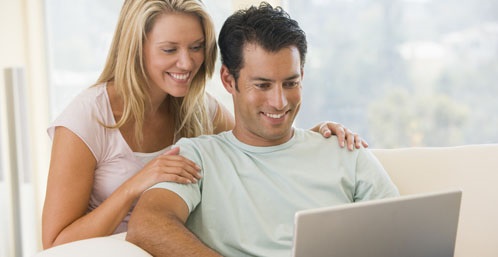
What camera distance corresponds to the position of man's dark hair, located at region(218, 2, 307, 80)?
1830 millimetres

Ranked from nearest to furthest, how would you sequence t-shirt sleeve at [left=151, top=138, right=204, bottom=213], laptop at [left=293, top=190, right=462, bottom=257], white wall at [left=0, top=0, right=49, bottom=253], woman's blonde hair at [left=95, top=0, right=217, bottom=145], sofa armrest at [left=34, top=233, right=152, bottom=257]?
laptop at [left=293, top=190, right=462, bottom=257]
sofa armrest at [left=34, top=233, right=152, bottom=257]
t-shirt sleeve at [left=151, top=138, right=204, bottom=213]
woman's blonde hair at [left=95, top=0, right=217, bottom=145]
white wall at [left=0, top=0, right=49, bottom=253]

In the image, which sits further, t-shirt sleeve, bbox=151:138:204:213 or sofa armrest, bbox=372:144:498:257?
sofa armrest, bbox=372:144:498:257

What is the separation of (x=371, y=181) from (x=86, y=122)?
0.85 meters

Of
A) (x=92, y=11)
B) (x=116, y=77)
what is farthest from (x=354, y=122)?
(x=116, y=77)

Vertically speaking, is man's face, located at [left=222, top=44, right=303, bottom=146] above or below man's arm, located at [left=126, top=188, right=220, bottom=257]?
above

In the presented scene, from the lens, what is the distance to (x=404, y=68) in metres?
3.99

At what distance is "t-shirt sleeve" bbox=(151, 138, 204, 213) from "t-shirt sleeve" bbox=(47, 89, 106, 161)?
26 cm

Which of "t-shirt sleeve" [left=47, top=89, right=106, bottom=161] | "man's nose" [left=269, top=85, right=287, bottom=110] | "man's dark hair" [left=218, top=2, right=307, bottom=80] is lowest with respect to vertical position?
"t-shirt sleeve" [left=47, top=89, right=106, bottom=161]

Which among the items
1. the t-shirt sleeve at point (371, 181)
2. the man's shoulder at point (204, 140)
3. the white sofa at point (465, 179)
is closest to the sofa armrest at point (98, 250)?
the man's shoulder at point (204, 140)

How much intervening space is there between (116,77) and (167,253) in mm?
676

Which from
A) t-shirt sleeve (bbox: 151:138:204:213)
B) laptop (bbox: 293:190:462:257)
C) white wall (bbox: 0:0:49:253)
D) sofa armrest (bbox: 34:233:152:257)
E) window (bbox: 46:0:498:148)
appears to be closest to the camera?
laptop (bbox: 293:190:462:257)

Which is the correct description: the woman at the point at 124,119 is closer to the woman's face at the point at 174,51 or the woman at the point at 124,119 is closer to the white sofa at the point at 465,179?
the woman's face at the point at 174,51

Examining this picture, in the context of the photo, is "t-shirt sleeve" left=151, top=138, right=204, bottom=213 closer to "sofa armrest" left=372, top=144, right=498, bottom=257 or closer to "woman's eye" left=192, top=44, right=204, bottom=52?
"woman's eye" left=192, top=44, right=204, bottom=52

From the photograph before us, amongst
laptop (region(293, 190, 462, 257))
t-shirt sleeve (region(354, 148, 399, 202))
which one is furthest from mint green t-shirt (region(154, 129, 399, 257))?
laptop (region(293, 190, 462, 257))
